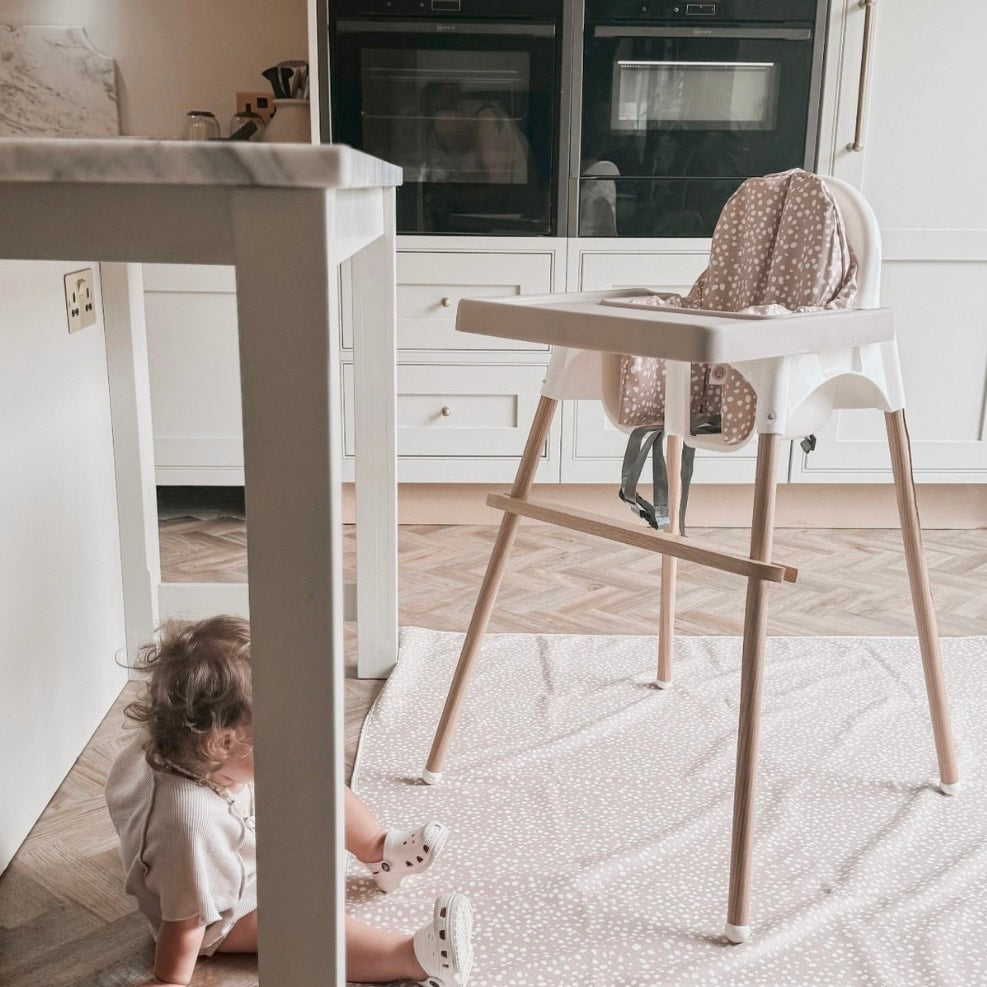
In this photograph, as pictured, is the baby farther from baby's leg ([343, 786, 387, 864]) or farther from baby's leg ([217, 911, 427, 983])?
baby's leg ([343, 786, 387, 864])

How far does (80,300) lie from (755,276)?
0.95 m

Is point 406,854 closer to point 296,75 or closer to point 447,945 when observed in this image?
point 447,945

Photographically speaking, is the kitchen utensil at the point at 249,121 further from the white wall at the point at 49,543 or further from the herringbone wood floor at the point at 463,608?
the white wall at the point at 49,543

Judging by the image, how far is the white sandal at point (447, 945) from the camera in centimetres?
106

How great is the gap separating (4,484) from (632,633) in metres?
1.20

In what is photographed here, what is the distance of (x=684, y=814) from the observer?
141 centimetres

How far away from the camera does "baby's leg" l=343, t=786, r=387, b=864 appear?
48.3 inches

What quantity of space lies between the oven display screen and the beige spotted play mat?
4.29 feet

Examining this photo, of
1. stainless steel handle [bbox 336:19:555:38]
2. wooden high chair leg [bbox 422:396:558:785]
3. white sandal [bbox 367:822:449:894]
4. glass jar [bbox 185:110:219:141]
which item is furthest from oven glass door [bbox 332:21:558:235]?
white sandal [bbox 367:822:449:894]

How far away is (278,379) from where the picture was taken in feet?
2.25

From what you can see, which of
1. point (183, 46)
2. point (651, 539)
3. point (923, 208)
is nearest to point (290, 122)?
point (183, 46)

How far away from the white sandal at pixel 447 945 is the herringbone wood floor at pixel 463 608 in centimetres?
18

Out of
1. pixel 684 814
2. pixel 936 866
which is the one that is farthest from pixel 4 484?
pixel 936 866

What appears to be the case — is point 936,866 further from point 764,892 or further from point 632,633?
point 632,633
